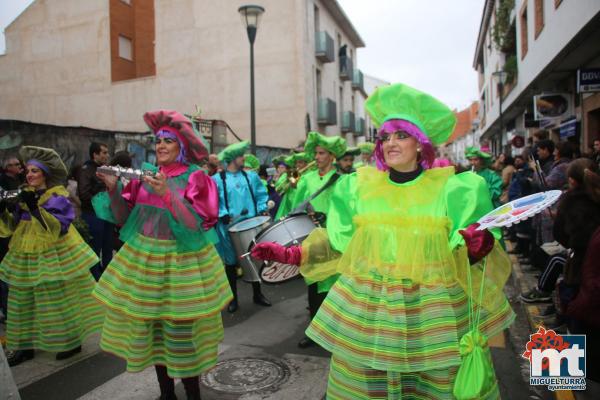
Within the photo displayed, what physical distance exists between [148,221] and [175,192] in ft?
0.92

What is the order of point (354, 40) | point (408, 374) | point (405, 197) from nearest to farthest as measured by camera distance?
point (408, 374) → point (405, 197) → point (354, 40)

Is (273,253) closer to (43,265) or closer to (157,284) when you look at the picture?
(157,284)

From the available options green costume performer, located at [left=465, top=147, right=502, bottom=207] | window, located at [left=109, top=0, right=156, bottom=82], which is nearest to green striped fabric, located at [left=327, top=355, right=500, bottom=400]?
green costume performer, located at [left=465, top=147, right=502, bottom=207]

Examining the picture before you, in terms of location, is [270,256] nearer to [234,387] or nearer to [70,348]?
[234,387]

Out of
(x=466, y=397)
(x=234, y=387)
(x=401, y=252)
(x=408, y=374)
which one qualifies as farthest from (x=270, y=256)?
(x=234, y=387)

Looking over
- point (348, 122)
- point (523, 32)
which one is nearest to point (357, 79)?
point (348, 122)

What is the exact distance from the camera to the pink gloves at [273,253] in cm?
272

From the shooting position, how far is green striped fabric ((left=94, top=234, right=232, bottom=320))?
10.6ft

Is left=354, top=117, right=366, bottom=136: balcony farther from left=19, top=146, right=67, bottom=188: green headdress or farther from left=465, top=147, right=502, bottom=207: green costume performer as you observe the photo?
left=19, top=146, right=67, bottom=188: green headdress

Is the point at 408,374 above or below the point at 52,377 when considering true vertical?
above

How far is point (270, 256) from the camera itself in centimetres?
274

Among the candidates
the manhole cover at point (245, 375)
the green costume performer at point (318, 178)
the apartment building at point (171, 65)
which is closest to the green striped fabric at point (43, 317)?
the manhole cover at point (245, 375)

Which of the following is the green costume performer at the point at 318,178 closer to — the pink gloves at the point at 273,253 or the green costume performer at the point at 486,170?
the pink gloves at the point at 273,253

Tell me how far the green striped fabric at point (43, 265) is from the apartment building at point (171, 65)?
654 inches
